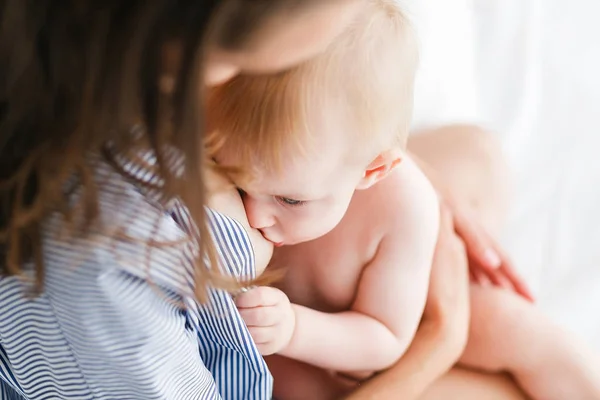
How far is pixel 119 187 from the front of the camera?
529 mm

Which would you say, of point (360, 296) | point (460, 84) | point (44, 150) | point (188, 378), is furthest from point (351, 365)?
point (460, 84)

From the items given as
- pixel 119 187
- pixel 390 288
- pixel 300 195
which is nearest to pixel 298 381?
pixel 390 288

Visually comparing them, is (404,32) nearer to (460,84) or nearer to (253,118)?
(253,118)

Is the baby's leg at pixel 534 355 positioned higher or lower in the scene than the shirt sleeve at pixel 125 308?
lower

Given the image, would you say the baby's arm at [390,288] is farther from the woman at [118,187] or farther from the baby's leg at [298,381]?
the woman at [118,187]

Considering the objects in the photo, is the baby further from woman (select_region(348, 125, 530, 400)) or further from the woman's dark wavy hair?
the woman's dark wavy hair

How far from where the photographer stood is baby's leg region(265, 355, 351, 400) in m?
0.83

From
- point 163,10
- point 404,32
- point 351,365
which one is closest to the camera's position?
point 163,10

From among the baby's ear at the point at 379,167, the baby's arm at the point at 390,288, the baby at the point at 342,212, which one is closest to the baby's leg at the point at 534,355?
the baby at the point at 342,212

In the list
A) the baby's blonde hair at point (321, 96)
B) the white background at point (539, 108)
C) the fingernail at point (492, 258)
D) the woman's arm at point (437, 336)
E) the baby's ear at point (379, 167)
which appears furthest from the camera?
the white background at point (539, 108)

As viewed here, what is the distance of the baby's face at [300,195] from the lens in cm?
65

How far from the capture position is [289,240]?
726 millimetres

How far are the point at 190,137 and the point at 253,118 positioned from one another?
0.47ft

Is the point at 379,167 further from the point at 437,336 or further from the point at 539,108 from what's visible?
the point at 539,108
